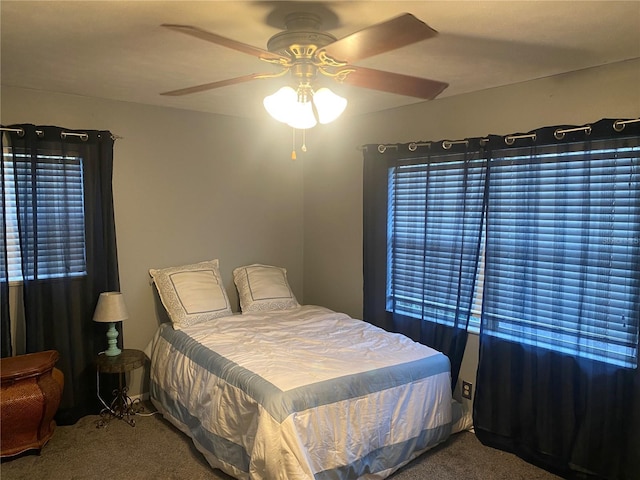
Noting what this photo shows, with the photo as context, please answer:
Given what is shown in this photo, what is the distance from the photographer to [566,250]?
2.64 m

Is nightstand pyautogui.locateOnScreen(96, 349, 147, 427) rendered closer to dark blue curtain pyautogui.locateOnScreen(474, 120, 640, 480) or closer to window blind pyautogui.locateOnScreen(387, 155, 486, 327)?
window blind pyautogui.locateOnScreen(387, 155, 486, 327)

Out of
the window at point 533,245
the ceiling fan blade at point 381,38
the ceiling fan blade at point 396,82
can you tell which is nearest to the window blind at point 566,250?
the window at point 533,245

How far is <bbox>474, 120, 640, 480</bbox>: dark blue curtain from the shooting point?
244 cm

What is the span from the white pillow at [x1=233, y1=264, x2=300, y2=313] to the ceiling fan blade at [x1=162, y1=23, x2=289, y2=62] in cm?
241

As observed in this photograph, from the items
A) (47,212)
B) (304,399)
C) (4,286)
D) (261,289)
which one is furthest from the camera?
(261,289)

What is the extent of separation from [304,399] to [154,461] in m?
1.17

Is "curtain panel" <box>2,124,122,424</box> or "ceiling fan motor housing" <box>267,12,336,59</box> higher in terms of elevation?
"ceiling fan motor housing" <box>267,12,336,59</box>

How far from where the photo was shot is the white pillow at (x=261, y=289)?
389 centimetres

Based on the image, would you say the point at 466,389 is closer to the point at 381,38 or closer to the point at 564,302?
the point at 564,302

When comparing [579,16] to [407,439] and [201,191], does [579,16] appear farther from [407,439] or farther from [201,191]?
[201,191]

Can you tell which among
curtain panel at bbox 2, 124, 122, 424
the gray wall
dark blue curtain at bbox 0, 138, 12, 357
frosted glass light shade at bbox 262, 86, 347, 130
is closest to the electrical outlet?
the gray wall

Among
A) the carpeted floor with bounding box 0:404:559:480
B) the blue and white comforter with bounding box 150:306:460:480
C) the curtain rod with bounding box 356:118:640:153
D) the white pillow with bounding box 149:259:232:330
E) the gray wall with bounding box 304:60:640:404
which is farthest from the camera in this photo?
the white pillow with bounding box 149:259:232:330

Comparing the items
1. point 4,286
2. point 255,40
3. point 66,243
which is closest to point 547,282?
point 255,40

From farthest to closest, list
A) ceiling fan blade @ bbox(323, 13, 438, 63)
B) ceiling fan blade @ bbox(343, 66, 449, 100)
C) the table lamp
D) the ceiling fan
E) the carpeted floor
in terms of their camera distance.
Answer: the table lamp < the carpeted floor < ceiling fan blade @ bbox(343, 66, 449, 100) < the ceiling fan < ceiling fan blade @ bbox(323, 13, 438, 63)
